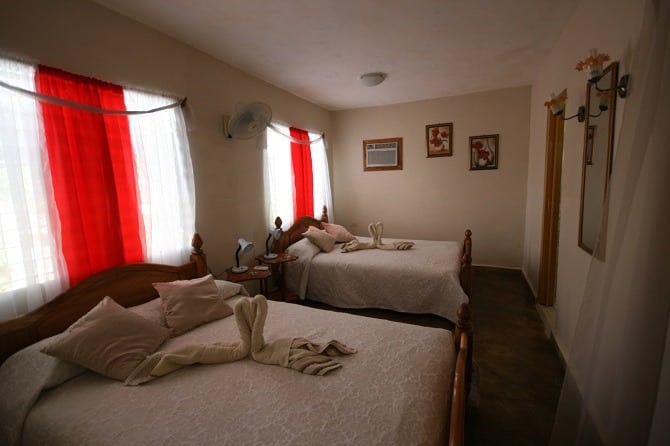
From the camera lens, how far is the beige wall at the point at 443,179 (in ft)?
13.7

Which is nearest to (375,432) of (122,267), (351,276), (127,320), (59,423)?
(59,423)

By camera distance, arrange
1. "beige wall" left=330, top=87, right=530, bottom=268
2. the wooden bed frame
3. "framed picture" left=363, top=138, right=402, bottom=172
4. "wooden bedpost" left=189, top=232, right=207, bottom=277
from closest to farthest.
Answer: "wooden bedpost" left=189, top=232, right=207, bottom=277 < the wooden bed frame < "beige wall" left=330, top=87, right=530, bottom=268 < "framed picture" left=363, top=138, right=402, bottom=172

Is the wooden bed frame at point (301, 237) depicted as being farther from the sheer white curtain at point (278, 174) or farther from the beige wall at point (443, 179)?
the beige wall at point (443, 179)

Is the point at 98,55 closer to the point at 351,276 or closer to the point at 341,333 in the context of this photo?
the point at 341,333

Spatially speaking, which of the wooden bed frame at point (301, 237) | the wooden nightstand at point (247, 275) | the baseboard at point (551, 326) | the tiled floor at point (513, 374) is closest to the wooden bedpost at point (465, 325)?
the tiled floor at point (513, 374)

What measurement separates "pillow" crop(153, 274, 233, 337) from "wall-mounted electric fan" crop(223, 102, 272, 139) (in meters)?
1.38

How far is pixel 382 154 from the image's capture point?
4.89m

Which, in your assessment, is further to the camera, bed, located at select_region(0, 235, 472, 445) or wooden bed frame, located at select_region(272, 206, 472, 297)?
wooden bed frame, located at select_region(272, 206, 472, 297)

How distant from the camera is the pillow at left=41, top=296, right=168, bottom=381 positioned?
4.58 feet

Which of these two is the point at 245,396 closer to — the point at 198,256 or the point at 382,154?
the point at 198,256

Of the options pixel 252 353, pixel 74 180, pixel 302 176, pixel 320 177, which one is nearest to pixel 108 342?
pixel 252 353

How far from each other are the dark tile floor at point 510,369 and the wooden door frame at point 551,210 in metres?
0.31

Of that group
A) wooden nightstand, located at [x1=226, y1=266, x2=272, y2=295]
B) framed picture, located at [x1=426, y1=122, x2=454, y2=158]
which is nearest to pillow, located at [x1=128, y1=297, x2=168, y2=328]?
wooden nightstand, located at [x1=226, y1=266, x2=272, y2=295]

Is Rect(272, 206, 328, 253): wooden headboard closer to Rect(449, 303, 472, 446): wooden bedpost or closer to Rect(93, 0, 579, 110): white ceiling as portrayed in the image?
Rect(93, 0, 579, 110): white ceiling
